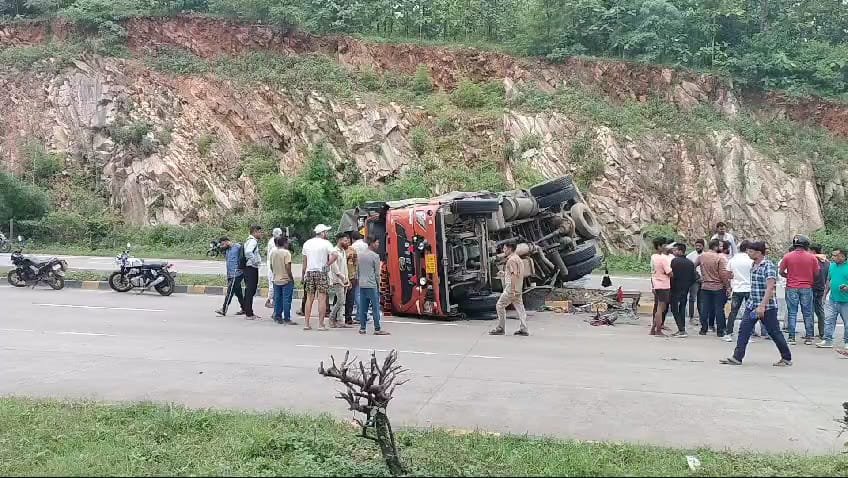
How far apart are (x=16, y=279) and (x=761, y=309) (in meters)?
16.7

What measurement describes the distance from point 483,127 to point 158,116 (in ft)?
46.7

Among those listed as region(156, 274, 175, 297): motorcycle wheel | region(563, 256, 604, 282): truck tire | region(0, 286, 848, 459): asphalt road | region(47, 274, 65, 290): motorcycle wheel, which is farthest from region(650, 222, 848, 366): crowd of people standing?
region(47, 274, 65, 290): motorcycle wheel

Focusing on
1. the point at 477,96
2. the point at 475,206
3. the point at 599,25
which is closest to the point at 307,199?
the point at 477,96

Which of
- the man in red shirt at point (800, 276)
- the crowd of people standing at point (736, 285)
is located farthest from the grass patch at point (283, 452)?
the man in red shirt at point (800, 276)

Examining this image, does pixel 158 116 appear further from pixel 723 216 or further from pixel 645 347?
pixel 645 347

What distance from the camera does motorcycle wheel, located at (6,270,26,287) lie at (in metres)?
17.2

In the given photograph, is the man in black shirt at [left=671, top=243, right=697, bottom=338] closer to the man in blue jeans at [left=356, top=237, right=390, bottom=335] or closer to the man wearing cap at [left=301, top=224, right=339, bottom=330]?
the man in blue jeans at [left=356, top=237, right=390, bottom=335]

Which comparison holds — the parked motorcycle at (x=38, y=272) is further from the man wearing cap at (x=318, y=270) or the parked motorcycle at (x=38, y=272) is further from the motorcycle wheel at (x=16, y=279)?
the man wearing cap at (x=318, y=270)

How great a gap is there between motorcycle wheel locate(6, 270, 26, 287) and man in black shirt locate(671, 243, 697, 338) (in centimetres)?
1506

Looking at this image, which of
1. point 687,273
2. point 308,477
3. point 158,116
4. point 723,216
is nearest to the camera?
point 308,477

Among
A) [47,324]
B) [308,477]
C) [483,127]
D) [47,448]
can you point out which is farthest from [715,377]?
[483,127]

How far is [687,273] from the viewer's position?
11531mm

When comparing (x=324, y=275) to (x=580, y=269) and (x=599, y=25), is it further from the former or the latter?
(x=599, y=25)

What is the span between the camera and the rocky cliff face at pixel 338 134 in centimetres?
2606
